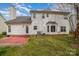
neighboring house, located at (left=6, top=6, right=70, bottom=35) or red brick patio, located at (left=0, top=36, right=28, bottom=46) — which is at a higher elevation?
neighboring house, located at (left=6, top=6, right=70, bottom=35)

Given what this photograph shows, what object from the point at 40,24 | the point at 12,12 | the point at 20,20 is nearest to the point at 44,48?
the point at 40,24

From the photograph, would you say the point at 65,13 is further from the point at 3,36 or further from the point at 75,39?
the point at 3,36

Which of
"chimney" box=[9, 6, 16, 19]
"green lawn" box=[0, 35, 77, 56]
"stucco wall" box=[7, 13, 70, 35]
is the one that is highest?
"chimney" box=[9, 6, 16, 19]

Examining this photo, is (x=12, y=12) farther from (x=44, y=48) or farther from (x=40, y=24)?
(x=44, y=48)

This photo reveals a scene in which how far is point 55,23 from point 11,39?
46cm

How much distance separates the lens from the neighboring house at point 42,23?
5.29 meters

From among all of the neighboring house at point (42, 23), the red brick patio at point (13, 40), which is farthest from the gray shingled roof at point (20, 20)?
the red brick patio at point (13, 40)

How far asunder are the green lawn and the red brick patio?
4cm

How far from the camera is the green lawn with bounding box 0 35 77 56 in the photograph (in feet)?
17.3

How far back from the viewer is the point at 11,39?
208 inches

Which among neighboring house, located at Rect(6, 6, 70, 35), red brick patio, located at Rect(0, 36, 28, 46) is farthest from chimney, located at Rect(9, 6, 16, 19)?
red brick patio, located at Rect(0, 36, 28, 46)

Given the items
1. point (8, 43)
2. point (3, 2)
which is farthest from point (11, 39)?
point (3, 2)

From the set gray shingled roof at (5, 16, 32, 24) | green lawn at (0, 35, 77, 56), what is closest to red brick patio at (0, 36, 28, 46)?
green lawn at (0, 35, 77, 56)

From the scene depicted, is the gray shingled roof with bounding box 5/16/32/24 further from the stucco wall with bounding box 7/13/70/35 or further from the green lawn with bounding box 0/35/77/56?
the green lawn with bounding box 0/35/77/56
